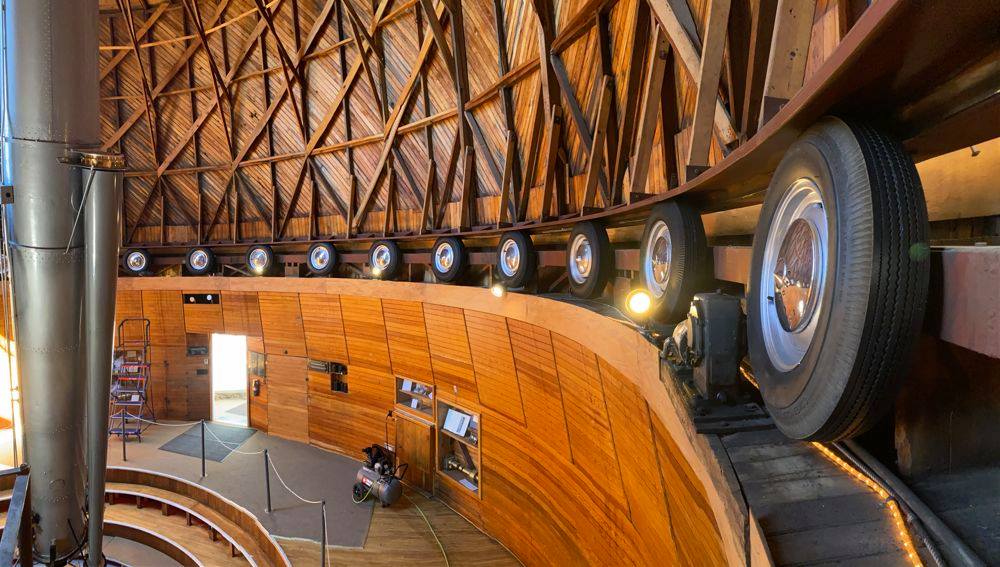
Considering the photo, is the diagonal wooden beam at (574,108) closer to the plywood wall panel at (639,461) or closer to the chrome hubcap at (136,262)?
the plywood wall panel at (639,461)

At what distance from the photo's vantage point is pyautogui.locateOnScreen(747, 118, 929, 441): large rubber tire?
4.48ft

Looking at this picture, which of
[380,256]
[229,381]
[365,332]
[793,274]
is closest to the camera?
[793,274]

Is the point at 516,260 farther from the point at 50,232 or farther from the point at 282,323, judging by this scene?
the point at 282,323

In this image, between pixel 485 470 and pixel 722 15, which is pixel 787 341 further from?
pixel 485 470

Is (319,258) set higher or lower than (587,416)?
higher

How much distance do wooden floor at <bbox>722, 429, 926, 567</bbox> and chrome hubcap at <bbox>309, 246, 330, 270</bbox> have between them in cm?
1111

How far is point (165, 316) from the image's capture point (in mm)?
14250

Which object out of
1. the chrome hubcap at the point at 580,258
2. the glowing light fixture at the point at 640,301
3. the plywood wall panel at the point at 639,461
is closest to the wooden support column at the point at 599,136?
the chrome hubcap at the point at 580,258

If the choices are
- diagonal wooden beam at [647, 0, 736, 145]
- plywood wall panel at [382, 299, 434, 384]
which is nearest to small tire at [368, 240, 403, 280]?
plywood wall panel at [382, 299, 434, 384]

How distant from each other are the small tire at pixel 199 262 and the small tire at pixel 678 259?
1353cm

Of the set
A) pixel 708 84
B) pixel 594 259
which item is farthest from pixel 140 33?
pixel 708 84

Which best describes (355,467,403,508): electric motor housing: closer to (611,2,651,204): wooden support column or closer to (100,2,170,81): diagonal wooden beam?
(611,2,651,204): wooden support column

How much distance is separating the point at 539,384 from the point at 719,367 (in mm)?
4838

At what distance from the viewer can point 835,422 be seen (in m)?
1.55
